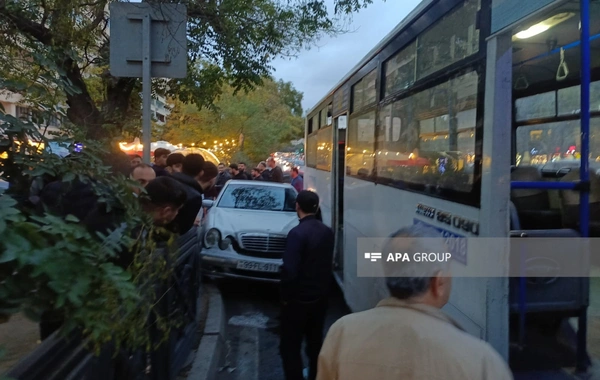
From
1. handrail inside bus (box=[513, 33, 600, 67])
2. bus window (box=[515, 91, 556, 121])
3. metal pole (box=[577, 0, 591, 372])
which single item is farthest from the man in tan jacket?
bus window (box=[515, 91, 556, 121])

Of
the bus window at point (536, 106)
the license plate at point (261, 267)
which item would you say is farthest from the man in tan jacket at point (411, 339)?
the license plate at point (261, 267)

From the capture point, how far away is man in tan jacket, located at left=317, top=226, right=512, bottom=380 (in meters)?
1.83

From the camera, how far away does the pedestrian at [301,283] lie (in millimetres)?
4621

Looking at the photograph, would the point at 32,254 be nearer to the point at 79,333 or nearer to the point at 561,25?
the point at 79,333

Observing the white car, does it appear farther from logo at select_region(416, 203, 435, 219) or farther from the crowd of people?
the crowd of people

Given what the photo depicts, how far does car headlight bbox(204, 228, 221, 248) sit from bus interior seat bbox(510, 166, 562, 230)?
4823mm

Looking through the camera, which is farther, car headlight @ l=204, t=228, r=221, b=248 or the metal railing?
car headlight @ l=204, t=228, r=221, b=248

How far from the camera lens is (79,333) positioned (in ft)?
7.18

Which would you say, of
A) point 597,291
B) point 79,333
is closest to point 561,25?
→ point 597,291

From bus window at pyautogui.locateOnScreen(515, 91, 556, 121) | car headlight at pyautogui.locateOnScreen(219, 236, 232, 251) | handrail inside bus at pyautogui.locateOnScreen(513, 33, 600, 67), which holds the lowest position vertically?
car headlight at pyautogui.locateOnScreen(219, 236, 232, 251)

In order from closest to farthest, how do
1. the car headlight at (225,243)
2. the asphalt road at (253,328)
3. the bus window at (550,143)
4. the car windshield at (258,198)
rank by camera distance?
the bus window at (550,143) → the asphalt road at (253,328) → the car headlight at (225,243) → the car windshield at (258,198)

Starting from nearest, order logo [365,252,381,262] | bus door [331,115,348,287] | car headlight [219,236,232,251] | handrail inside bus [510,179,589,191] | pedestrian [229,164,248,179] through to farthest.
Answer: handrail inside bus [510,179,589,191]
logo [365,252,381,262]
car headlight [219,236,232,251]
bus door [331,115,348,287]
pedestrian [229,164,248,179]

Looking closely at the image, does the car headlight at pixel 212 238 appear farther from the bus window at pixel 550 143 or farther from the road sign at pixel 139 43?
the bus window at pixel 550 143

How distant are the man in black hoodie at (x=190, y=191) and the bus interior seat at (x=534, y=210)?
8.25ft
